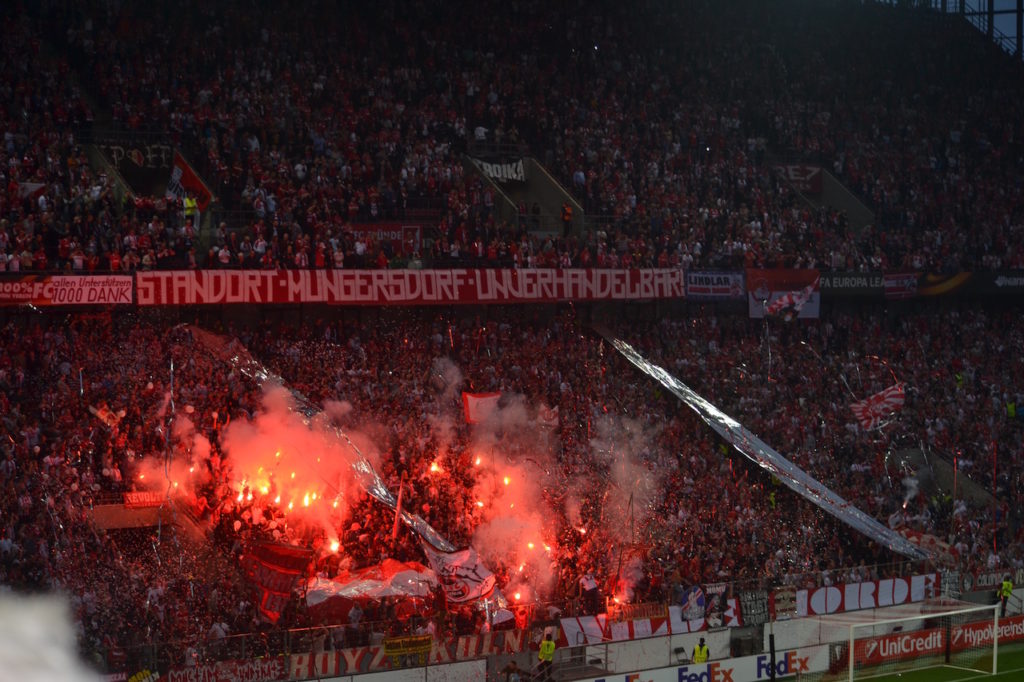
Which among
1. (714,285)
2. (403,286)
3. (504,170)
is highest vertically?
(504,170)

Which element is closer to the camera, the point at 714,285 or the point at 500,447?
the point at 500,447

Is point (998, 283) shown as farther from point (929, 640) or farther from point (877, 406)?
point (929, 640)

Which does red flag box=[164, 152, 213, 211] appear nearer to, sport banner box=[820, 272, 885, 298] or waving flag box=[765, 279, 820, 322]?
waving flag box=[765, 279, 820, 322]

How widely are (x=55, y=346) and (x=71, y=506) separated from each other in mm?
4418

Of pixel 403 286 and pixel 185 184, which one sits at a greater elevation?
pixel 185 184

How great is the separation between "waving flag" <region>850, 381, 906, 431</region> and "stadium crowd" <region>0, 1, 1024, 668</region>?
96 cm

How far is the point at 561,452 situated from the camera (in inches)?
1130

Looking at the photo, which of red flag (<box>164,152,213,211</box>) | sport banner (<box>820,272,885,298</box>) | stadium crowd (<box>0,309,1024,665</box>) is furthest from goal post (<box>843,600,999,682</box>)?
red flag (<box>164,152,213,211</box>)

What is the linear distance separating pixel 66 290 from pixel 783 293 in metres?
19.7

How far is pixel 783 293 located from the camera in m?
35.8

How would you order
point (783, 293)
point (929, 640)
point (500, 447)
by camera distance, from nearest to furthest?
point (929, 640) < point (500, 447) < point (783, 293)

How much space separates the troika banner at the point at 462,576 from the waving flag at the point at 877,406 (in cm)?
1267

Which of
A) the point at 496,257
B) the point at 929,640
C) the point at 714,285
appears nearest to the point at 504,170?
the point at 496,257

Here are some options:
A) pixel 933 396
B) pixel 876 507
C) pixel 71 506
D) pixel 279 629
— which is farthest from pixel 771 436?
pixel 71 506
